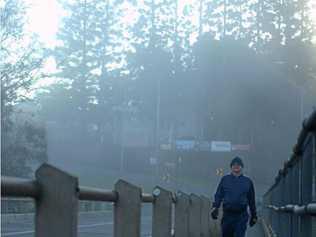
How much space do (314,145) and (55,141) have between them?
230 feet

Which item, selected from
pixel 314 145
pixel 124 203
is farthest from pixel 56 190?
pixel 124 203

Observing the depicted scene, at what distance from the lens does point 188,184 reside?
72688mm

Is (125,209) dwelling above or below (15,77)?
below

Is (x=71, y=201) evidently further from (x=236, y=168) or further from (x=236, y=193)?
(x=236, y=193)

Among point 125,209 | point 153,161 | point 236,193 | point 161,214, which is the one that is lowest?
point 153,161

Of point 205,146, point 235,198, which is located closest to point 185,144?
point 205,146

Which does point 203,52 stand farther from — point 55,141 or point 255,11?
point 55,141

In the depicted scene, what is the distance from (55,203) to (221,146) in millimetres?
72120

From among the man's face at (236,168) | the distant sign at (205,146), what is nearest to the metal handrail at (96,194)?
the man's face at (236,168)

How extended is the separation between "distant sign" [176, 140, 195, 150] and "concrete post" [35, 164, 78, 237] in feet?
233

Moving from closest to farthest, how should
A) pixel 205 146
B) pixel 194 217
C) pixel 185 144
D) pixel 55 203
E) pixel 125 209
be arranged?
pixel 55 203 → pixel 125 209 → pixel 194 217 → pixel 185 144 → pixel 205 146

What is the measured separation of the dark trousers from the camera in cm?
1234

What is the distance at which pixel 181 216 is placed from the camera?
40.3ft

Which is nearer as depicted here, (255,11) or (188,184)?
(188,184)
